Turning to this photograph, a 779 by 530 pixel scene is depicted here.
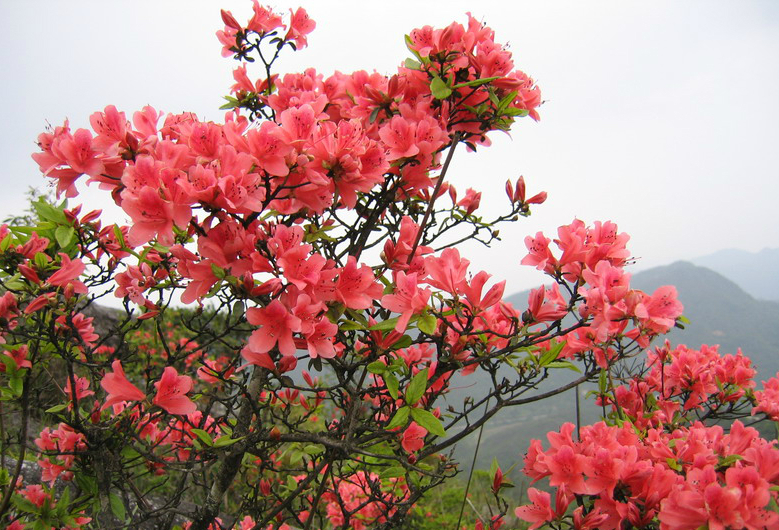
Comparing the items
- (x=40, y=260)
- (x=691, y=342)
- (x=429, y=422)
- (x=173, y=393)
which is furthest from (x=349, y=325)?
(x=691, y=342)

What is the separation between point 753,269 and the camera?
58.8m

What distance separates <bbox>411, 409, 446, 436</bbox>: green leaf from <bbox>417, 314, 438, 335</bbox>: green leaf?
24cm

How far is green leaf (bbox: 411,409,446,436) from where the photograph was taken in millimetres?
1214

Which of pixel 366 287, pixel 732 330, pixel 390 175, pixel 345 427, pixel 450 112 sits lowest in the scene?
pixel 732 330

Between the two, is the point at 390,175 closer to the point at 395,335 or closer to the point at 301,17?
the point at 395,335

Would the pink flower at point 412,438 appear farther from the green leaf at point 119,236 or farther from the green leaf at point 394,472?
the green leaf at point 119,236

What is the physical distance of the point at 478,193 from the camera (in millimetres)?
1745

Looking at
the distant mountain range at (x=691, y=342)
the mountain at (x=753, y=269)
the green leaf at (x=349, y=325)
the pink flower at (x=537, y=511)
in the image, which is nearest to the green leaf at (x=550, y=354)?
the pink flower at (x=537, y=511)

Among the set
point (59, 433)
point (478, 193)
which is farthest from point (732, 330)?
point (59, 433)

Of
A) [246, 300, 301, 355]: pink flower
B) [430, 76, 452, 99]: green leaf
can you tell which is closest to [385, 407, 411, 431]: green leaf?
[246, 300, 301, 355]: pink flower

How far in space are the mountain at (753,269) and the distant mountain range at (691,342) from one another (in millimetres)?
22035

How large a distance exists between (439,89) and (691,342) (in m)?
17.8

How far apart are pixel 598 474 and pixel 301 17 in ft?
7.12

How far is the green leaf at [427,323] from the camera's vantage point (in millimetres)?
1204
